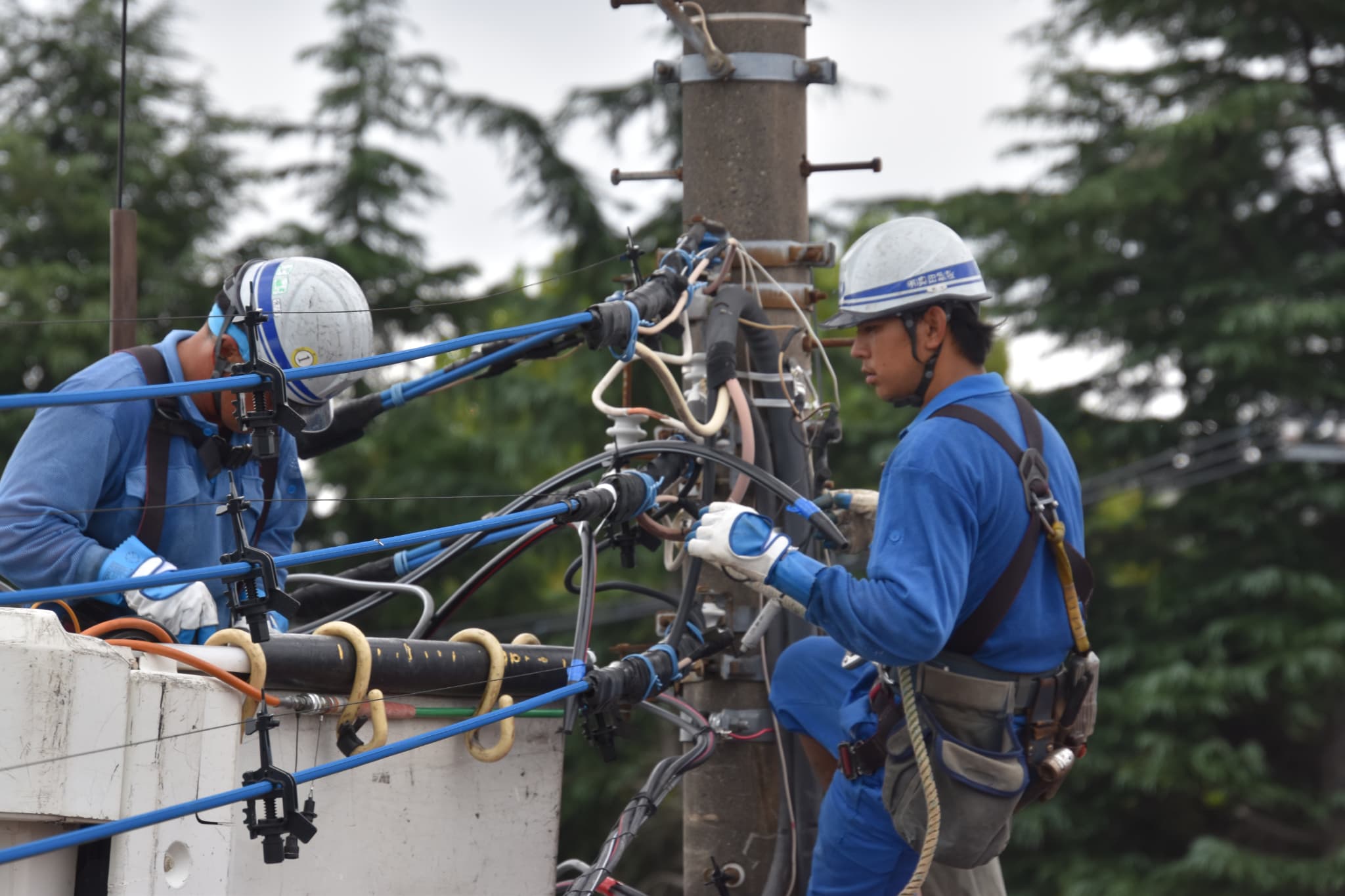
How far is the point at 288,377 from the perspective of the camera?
10.0ft

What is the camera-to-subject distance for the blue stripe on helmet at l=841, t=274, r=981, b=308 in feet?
11.2

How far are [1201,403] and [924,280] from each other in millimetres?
9470

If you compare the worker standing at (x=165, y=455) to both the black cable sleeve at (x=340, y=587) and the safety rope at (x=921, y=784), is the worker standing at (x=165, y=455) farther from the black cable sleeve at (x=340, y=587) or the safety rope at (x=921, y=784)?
the safety rope at (x=921, y=784)

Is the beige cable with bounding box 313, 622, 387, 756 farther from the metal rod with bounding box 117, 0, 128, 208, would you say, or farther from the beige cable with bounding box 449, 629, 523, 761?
the metal rod with bounding box 117, 0, 128, 208

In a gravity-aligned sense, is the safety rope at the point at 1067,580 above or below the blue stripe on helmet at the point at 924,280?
below

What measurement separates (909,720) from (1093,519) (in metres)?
10.4

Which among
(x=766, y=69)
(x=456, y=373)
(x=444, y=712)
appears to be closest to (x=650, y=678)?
(x=444, y=712)

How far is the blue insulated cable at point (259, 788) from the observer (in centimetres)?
243

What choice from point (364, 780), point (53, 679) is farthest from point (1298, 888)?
point (53, 679)

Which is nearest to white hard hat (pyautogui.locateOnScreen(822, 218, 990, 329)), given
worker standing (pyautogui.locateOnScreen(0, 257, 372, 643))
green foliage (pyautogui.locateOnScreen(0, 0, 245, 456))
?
worker standing (pyautogui.locateOnScreen(0, 257, 372, 643))

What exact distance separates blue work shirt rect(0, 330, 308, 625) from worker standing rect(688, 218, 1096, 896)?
1264 millimetres

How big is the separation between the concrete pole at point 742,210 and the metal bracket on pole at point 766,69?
0.02m

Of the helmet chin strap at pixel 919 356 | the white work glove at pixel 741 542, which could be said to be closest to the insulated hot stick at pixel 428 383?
the white work glove at pixel 741 542

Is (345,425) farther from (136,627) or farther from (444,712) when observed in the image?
(136,627)
